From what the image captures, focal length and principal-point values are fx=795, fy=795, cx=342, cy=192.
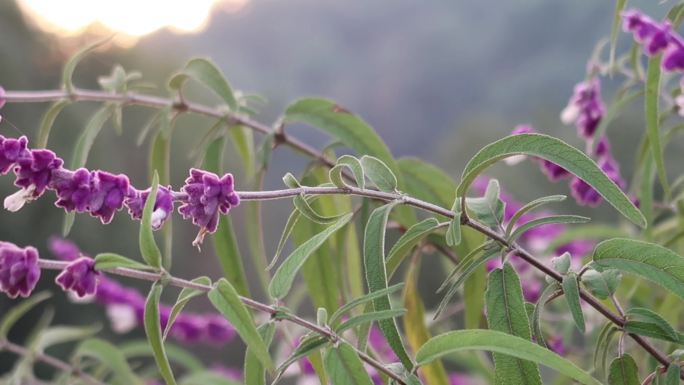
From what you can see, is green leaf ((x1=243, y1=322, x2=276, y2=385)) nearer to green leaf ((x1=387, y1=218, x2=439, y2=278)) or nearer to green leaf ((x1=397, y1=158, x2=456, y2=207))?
green leaf ((x1=387, y1=218, x2=439, y2=278))

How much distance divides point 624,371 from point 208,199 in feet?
0.60

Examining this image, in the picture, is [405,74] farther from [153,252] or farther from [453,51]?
[153,252]

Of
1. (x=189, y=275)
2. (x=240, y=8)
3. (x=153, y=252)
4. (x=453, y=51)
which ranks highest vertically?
(x=240, y=8)

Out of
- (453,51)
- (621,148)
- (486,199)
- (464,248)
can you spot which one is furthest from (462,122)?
(486,199)

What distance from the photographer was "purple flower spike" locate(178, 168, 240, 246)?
0.26 meters

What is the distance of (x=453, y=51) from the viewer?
2246mm

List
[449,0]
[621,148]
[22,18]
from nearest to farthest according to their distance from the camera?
1. [621,148]
2. [449,0]
3. [22,18]

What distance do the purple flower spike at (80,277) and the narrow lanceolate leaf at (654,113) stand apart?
0.89 feet

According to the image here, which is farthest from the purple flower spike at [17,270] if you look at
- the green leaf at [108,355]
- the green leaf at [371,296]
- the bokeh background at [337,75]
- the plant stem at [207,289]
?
the bokeh background at [337,75]

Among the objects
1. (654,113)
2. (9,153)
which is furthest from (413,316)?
(9,153)

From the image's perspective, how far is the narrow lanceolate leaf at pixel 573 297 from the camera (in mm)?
292

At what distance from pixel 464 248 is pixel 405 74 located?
2.06 metres

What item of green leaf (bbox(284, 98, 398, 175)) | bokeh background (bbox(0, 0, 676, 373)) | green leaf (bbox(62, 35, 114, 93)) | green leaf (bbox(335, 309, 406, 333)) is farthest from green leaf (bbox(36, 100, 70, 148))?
bokeh background (bbox(0, 0, 676, 373))

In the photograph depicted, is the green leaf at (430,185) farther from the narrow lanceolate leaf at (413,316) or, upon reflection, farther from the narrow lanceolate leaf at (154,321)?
the narrow lanceolate leaf at (154,321)
